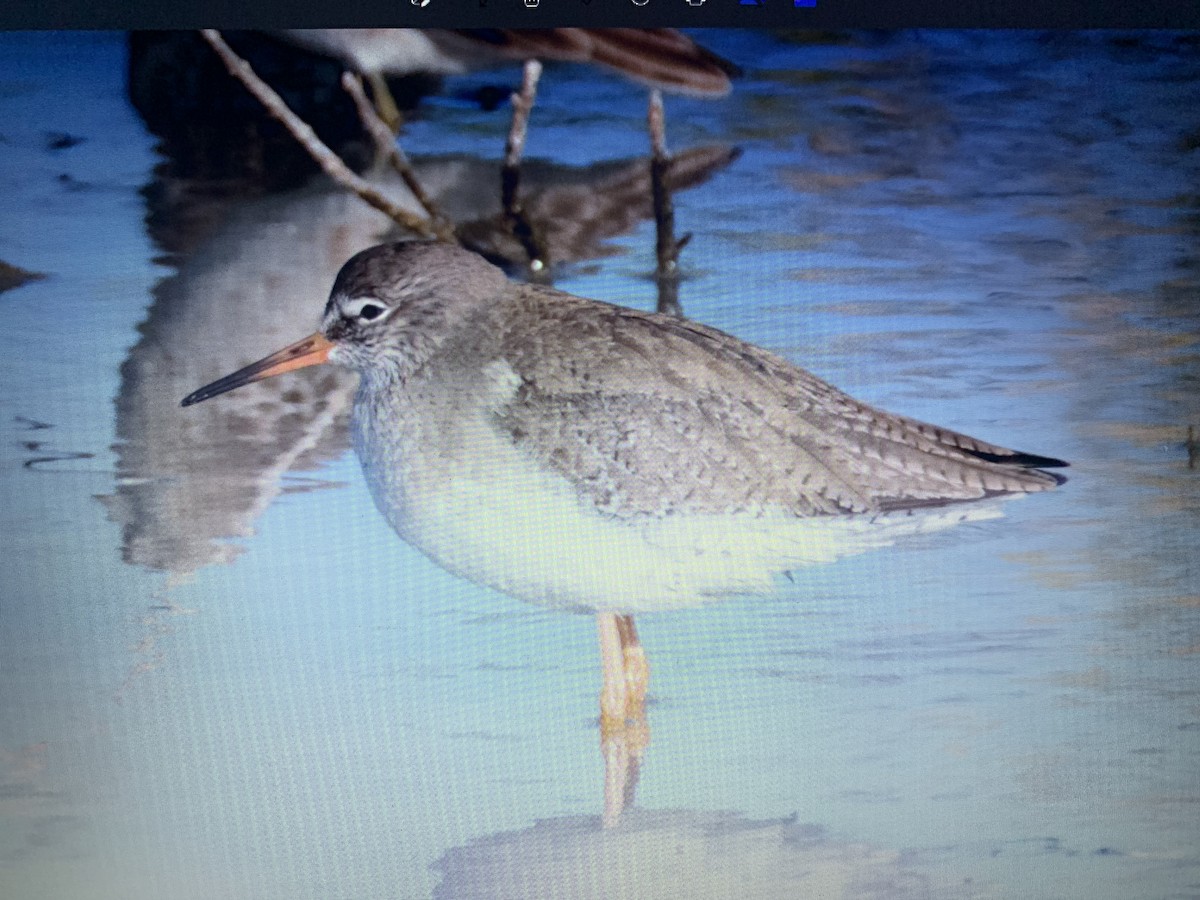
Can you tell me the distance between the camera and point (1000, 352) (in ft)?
5.81

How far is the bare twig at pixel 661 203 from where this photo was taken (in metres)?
1.75

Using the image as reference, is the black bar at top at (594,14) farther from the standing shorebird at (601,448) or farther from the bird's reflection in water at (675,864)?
the bird's reflection in water at (675,864)

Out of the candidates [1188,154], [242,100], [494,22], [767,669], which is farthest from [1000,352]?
[242,100]

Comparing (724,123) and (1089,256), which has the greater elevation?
(724,123)

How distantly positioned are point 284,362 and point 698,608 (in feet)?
1.92

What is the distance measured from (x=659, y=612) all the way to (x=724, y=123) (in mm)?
641

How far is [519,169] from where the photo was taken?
1.77 m

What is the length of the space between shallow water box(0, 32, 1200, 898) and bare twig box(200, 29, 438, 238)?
31mm

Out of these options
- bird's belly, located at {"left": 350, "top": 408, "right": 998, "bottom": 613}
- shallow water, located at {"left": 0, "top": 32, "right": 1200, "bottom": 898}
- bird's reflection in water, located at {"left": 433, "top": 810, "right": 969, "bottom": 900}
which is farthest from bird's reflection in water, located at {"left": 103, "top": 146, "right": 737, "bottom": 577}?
bird's reflection in water, located at {"left": 433, "top": 810, "right": 969, "bottom": 900}

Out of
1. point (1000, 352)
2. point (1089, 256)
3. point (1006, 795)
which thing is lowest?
point (1006, 795)

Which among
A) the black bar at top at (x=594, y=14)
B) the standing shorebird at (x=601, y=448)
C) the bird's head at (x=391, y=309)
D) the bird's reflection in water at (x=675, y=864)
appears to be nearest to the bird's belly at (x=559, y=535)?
the standing shorebird at (x=601, y=448)

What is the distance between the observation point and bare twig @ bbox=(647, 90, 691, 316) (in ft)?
5.74

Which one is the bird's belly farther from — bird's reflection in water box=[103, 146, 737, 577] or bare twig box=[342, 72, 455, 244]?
bare twig box=[342, 72, 455, 244]

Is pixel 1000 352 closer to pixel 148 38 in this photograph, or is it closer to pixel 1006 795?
pixel 1006 795
